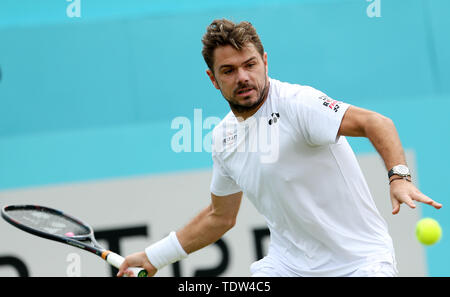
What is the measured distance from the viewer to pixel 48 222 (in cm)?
395

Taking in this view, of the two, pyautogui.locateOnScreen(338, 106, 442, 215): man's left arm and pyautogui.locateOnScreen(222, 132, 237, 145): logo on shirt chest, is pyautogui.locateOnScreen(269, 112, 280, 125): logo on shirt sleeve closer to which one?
pyautogui.locateOnScreen(222, 132, 237, 145): logo on shirt chest

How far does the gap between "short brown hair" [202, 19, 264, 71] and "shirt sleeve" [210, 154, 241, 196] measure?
1.75 ft

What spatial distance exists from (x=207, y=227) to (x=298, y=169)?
29.8 inches

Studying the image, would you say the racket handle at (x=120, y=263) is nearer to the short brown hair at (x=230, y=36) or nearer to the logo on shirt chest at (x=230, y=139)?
the logo on shirt chest at (x=230, y=139)

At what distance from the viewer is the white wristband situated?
350cm

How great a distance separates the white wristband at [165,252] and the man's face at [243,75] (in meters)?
0.85

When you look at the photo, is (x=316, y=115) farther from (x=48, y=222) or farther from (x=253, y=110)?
(x=48, y=222)

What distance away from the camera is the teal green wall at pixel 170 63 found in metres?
5.98

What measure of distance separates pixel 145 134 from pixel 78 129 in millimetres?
599

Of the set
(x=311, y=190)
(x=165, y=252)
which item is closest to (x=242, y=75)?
(x=311, y=190)

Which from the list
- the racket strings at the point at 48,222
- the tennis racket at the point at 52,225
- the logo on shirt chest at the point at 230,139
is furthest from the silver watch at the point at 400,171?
the racket strings at the point at 48,222

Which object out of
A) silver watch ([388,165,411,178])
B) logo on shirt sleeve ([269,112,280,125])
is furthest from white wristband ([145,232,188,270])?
silver watch ([388,165,411,178])

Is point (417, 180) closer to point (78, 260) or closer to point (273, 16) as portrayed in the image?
point (273, 16)

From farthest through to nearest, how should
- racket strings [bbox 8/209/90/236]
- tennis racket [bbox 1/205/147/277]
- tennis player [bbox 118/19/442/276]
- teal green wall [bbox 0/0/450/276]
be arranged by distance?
teal green wall [bbox 0/0/450/276]
racket strings [bbox 8/209/90/236]
tennis racket [bbox 1/205/147/277]
tennis player [bbox 118/19/442/276]
